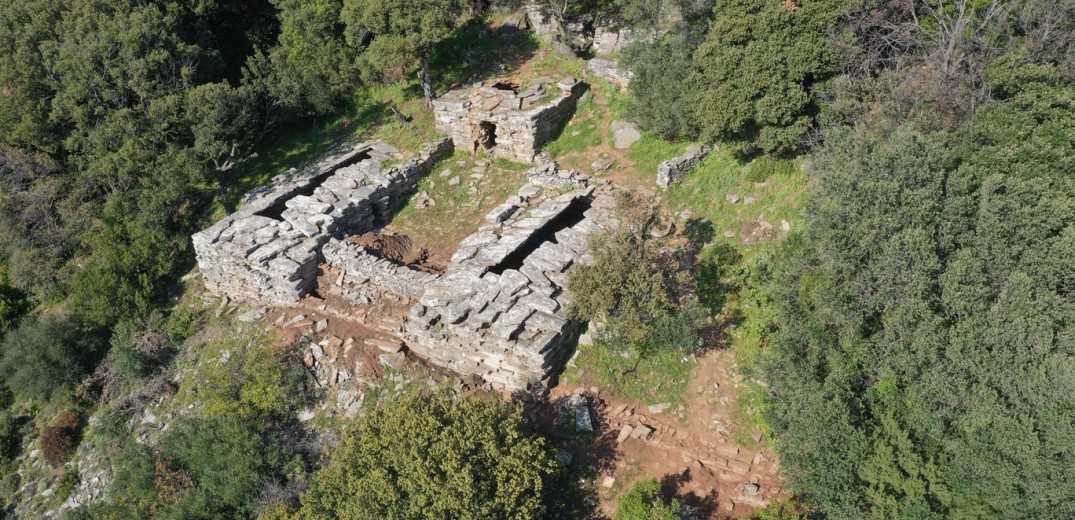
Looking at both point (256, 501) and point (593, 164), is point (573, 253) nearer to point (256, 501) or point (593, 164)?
point (593, 164)

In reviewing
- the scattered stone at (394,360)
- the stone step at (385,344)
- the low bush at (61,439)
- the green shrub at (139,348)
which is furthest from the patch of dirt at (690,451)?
the low bush at (61,439)

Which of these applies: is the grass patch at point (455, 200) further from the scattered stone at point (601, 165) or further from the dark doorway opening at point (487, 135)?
the scattered stone at point (601, 165)

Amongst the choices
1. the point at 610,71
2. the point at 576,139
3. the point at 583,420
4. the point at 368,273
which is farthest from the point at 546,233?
the point at 610,71

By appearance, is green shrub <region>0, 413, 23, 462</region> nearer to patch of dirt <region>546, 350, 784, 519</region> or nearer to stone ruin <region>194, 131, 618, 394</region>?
stone ruin <region>194, 131, 618, 394</region>

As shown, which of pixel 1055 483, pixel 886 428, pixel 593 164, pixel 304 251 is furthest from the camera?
pixel 593 164

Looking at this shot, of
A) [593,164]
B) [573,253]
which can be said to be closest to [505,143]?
[593,164]

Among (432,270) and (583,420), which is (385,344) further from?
(583,420)
